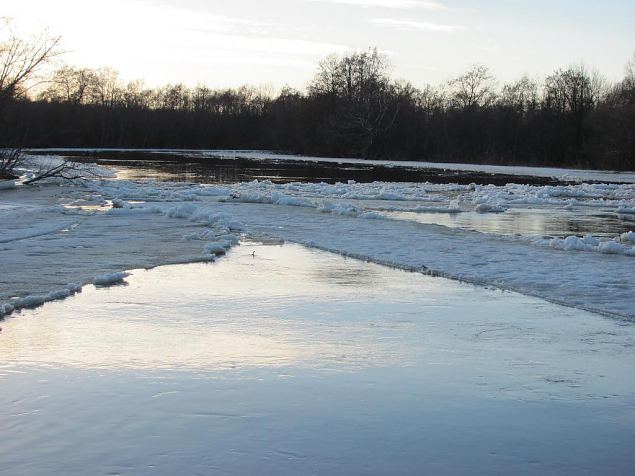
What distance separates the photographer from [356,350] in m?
5.93

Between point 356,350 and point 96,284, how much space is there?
3.85m

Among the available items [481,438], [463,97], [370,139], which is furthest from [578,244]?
[463,97]

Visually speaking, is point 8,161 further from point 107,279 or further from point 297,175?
point 107,279

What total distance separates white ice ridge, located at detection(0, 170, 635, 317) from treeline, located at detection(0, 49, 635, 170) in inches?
1071

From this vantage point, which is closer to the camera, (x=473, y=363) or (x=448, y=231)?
(x=473, y=363)

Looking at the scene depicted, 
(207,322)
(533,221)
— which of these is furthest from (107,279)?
(533,221)

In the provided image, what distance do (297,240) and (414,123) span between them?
204 feet

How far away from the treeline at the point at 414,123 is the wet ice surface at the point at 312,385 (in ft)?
128

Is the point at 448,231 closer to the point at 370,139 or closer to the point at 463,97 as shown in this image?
the point at 370,139

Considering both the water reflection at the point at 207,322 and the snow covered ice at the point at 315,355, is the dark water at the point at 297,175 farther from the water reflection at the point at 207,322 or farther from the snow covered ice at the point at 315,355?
the water reflection at the point at 207,322

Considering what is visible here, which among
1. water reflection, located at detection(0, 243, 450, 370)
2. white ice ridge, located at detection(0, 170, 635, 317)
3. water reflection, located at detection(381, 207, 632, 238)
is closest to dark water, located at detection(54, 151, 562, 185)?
white ice ridge, located at detection(0, 170, 635, 317)

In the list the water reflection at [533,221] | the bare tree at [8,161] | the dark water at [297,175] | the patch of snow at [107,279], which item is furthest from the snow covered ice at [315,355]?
the dark water at [297,175]

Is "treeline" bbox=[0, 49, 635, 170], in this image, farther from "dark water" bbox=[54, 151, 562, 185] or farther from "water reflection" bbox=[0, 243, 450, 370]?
"water reflection" bbox=[0, 243, 450, 370]

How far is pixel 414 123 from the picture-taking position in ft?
242
